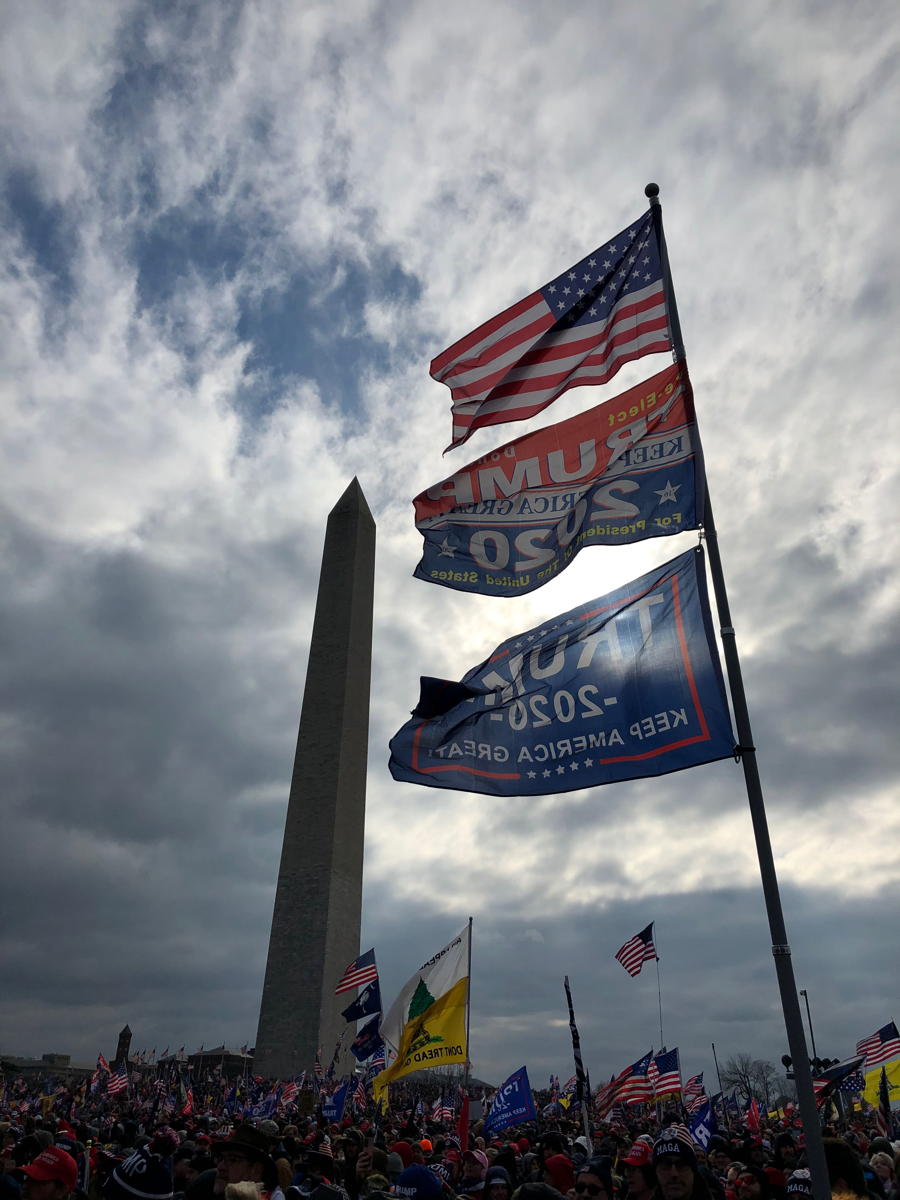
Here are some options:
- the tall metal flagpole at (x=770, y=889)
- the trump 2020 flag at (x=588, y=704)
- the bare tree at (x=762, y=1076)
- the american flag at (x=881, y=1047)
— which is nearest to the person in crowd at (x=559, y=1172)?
the trump 2020 flag at (x=588, y=704)

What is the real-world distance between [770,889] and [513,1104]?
8.43m

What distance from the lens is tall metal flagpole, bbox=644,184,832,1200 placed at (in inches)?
184

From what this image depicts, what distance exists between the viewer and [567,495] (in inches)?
319

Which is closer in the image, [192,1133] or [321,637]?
[192,1133]

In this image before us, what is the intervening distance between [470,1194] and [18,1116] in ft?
66.8

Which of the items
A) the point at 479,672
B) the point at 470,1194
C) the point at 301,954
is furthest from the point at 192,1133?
the point at 301,954

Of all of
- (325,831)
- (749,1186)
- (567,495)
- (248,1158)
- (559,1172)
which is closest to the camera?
(248,1158)

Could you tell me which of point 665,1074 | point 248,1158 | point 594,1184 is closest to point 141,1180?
point 248,1158

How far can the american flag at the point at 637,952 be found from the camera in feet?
61.9

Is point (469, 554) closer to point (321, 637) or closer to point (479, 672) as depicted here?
point (479, 672)

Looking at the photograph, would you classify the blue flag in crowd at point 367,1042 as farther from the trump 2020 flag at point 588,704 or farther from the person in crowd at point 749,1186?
the trump 2020 flag at point 588,704

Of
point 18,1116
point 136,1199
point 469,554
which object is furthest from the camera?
point 18,1116

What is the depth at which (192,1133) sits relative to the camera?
11570 mm

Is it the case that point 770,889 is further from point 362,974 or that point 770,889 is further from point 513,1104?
point 362,974
